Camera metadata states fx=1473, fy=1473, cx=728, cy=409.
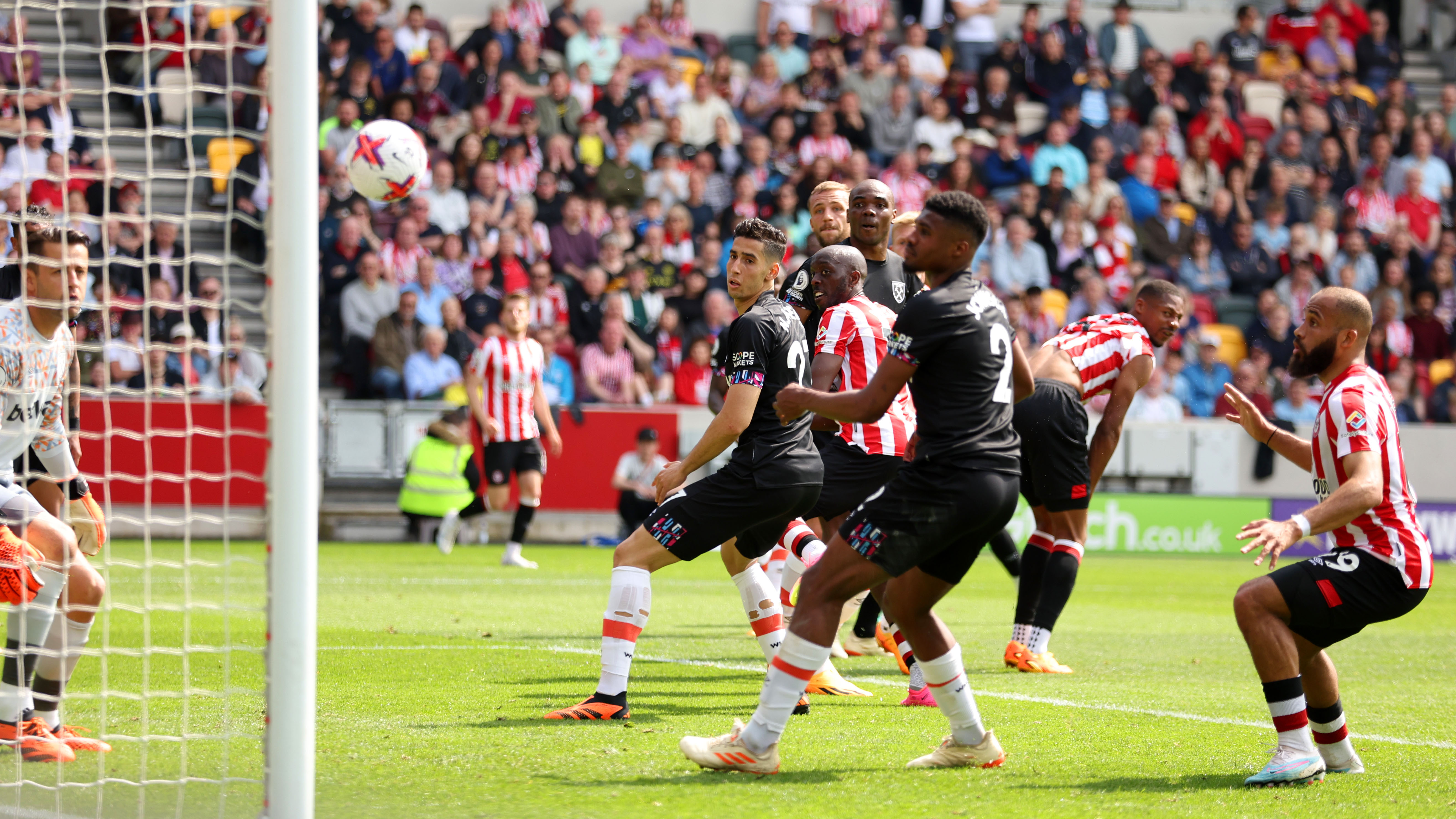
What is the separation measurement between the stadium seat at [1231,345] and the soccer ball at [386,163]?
13536 millimetres

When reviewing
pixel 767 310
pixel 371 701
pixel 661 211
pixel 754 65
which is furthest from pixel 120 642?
pixel 754 65

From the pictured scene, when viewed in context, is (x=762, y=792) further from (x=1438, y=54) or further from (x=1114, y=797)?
(x=1438, y=54)

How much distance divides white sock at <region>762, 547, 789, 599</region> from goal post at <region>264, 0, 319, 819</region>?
426 cm

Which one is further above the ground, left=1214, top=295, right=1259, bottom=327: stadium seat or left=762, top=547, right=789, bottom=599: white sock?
left=1214, top=295, right=1259, bottom=327: stadium seat

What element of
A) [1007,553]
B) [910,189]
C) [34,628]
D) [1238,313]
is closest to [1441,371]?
[1238,313]

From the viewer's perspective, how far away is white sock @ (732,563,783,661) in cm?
688

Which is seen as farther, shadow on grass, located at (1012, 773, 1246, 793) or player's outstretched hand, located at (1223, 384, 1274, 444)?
player's outstretched hand, located at (1223, 384, 1274, 444)

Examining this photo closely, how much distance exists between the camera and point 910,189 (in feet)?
66.8

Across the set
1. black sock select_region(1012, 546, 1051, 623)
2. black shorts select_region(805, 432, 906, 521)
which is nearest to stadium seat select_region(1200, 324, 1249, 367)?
black sock select_region(1012, 546, 1051, 623)

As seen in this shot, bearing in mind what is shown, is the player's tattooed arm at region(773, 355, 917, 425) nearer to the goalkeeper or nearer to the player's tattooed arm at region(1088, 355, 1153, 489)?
the goalkeeper

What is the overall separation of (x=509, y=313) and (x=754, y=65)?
970cm

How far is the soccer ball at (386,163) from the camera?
35.9ft

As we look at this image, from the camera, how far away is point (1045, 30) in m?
23.5

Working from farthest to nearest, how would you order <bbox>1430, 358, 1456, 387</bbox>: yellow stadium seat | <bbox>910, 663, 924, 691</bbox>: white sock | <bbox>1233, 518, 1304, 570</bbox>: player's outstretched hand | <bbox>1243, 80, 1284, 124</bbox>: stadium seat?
<bbox>1243, 80, 1284, 124</bbox>: stadium seat, <bbox>1430, 358, 1456, 387</bbox>: yellow stadium seat, <bbox>910, 663, 924, 691</bbox>: white sock, <bbox>1233, 518, 1304, 570</bbox>: player's outstretched hand
